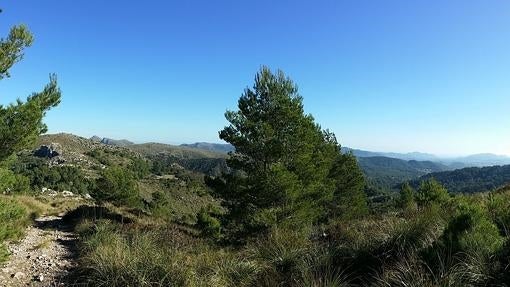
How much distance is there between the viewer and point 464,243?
16.3 feet

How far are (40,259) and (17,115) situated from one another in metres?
3.62

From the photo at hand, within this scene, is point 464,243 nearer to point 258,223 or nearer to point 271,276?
point 271,276

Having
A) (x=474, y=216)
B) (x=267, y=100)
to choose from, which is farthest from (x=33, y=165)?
(x=474, y=216)

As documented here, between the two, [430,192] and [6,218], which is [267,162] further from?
[6,218]

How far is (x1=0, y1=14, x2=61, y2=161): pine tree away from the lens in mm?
8453

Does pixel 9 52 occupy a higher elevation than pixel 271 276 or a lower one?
higher

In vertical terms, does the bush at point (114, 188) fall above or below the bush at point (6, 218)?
below

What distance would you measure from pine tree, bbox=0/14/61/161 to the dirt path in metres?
2.60

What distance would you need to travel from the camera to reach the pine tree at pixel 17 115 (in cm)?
845

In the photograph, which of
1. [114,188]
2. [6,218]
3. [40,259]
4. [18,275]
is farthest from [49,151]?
[6,218]

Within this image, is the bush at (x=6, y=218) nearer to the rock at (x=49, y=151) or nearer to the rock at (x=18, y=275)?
the rock at (x=18, y=275)

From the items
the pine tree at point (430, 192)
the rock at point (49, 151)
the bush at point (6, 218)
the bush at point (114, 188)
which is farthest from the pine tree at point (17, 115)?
the rock at point (49, 151)

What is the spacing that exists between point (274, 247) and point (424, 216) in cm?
259

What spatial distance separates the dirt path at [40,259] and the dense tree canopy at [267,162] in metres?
7.95
